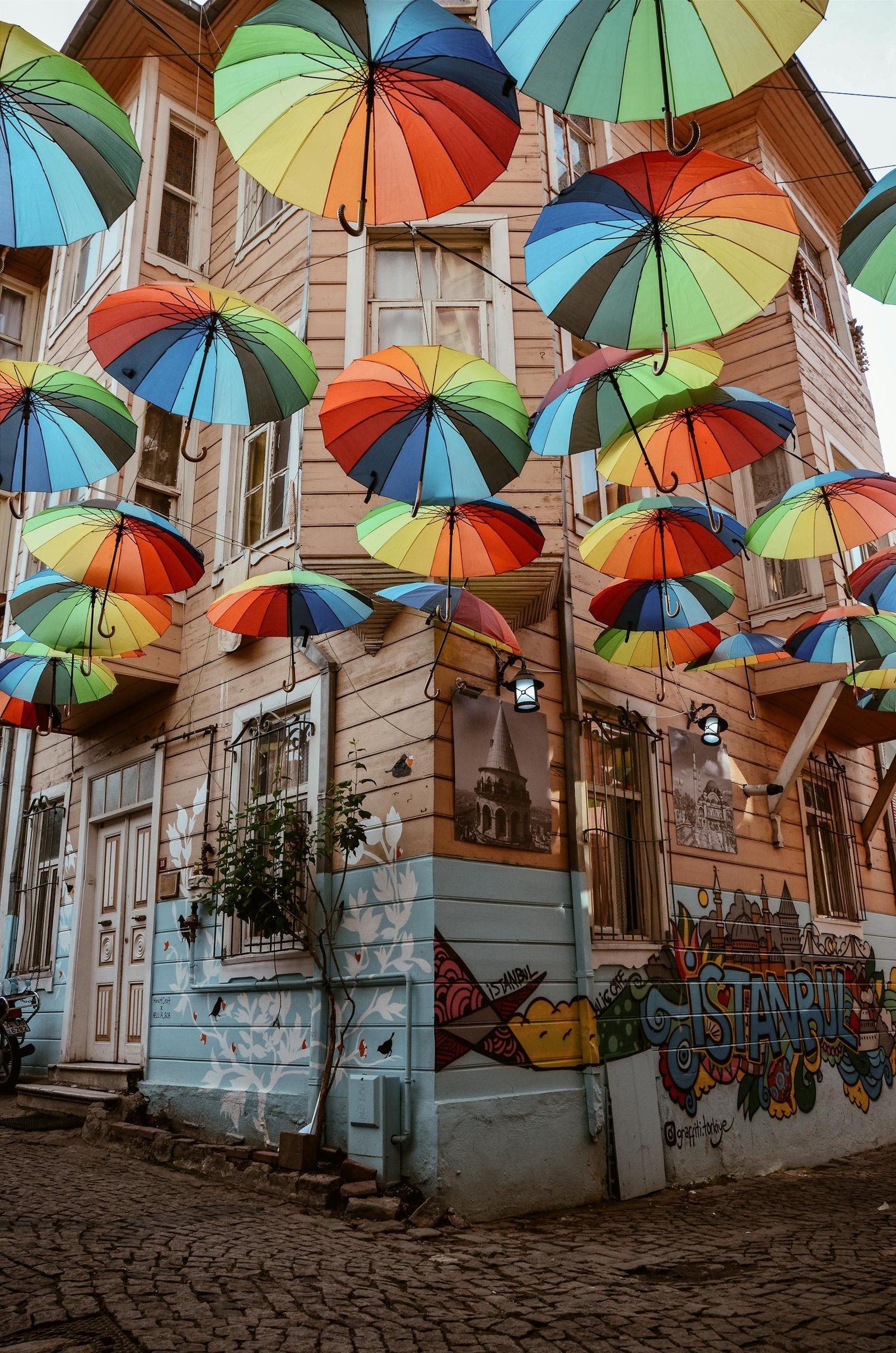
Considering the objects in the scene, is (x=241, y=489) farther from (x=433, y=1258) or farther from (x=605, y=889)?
(x=433, y=1258)

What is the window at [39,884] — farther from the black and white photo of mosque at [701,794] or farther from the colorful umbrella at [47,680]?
the black and white photo of mosque at [701,794]

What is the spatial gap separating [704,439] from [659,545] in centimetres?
93

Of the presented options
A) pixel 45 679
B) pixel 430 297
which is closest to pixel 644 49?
pixel 430 297

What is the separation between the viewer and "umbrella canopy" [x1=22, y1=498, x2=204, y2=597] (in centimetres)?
659

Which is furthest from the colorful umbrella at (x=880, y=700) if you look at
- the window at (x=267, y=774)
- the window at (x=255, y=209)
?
the window at (x=255, y=209)

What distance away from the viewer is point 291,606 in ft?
22.5

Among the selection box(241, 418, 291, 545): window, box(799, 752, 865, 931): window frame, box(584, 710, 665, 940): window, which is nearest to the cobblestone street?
box(584, 710, 665, 940): window

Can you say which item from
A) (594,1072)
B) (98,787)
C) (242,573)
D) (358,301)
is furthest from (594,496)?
(98,787)

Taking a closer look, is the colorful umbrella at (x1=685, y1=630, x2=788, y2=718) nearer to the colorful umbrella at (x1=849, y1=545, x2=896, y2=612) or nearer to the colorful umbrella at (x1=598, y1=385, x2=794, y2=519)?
the colorful umbrella at (x1=849, y1=545, x2=896, y2=612)

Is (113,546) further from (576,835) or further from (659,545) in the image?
(576,835)

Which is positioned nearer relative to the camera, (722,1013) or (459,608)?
(459,608)

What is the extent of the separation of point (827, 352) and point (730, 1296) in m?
10.7

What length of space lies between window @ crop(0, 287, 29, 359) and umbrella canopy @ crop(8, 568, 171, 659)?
371 inches

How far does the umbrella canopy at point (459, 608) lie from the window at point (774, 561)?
4780 mm
